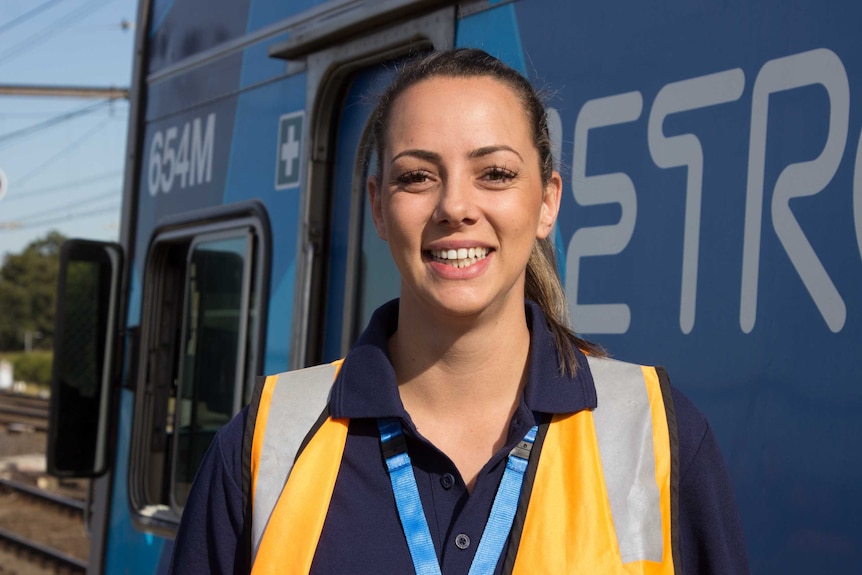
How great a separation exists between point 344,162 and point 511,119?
1571mm

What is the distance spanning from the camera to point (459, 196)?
1.68 m

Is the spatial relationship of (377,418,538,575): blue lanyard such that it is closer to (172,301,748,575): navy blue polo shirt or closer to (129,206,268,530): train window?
(172,301,748,575): navy blue polo shirt

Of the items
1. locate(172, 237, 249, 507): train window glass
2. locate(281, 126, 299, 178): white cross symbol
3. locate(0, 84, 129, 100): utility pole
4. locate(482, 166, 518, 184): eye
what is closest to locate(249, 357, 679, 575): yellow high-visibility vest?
locate(482, 166, 518, 184): eye

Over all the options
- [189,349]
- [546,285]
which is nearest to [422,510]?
[546,285]

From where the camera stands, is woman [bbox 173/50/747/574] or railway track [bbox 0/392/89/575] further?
railway track [bbox 0/392/89/575]

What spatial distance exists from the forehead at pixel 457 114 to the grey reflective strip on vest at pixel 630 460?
403mm

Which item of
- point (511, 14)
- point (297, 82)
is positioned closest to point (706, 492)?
point (511, 14)

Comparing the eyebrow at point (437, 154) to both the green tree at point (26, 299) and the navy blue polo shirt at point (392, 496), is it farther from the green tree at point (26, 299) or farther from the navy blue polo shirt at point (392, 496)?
the green tree at point (26, 299)

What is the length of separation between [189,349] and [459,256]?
8.12 ft

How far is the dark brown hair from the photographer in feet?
5.88

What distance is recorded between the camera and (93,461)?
13.6 feet

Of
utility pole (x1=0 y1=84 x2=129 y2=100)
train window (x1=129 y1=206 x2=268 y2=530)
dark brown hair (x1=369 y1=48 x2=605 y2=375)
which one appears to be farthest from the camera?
utility pole (x1=0 y1=84 x2=129 y2=100)

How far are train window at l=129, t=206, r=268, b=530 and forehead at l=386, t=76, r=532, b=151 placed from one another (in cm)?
176

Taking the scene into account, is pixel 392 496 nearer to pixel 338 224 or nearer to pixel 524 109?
pixel 524 109
